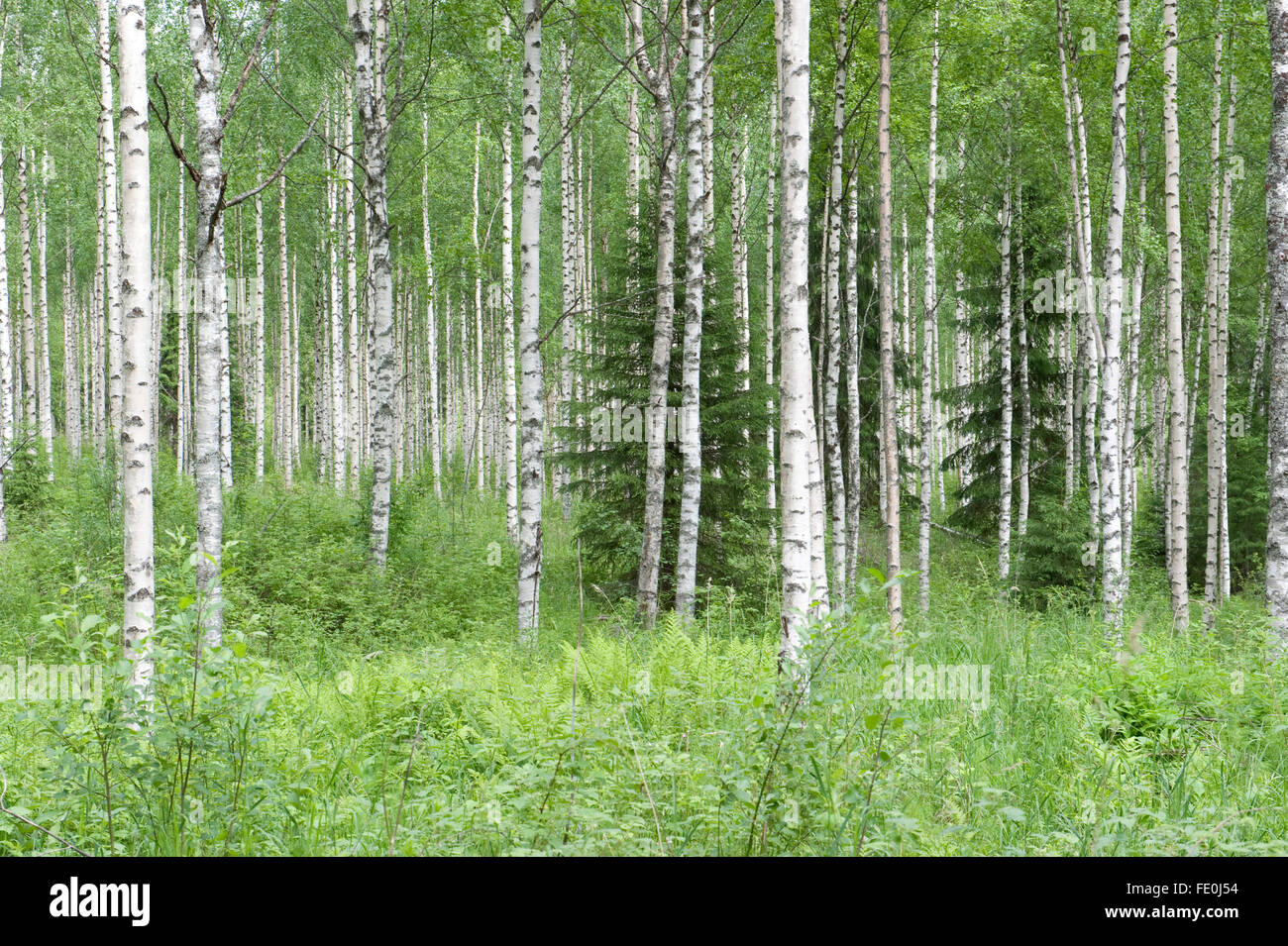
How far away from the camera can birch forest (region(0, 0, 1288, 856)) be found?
3.51 m

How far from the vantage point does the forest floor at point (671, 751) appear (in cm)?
328

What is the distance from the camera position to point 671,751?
4527 mm

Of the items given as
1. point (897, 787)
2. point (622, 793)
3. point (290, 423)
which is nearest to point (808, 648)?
point (897, 787)

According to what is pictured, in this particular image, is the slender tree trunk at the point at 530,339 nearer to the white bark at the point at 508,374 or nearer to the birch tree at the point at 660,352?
the birch tree at the point at 660,352

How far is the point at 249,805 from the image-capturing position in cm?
330

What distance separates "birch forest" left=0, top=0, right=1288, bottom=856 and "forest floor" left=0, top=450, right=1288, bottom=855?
0.10 feet

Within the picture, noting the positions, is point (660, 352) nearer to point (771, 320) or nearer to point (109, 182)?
point (771, 320)

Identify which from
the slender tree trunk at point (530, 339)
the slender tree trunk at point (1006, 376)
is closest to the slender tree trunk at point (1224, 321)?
the slender tree trunk at point (1006, 376)

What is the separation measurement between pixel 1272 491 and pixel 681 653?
15.3ft

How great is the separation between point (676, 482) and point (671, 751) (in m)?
6.36

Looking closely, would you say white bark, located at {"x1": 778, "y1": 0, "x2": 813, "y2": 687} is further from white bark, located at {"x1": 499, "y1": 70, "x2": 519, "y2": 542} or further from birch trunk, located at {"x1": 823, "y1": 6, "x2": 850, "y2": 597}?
white bark, located at {"x1": 499, "y1": 70, "x2": 519, "y2": 542}

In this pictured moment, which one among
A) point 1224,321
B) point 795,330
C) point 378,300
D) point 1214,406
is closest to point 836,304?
point 1214,406

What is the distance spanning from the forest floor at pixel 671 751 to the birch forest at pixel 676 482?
0.10 ft
